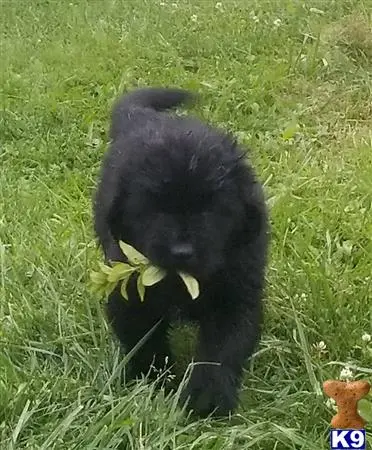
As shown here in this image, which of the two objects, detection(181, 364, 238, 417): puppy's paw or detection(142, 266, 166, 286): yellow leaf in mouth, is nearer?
detection(142, 266, 166, 286): yellow leaf in mouth

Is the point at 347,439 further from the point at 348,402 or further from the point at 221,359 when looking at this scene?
the point at 221,359

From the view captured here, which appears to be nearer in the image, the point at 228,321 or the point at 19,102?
the point at 228,321

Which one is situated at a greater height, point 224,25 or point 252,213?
point 252,213

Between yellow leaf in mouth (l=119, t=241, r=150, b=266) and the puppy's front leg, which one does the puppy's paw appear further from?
yellow leaf in mouth (l=119, t=241, r=150, b=266)

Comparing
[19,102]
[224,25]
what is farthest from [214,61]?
[19,102]

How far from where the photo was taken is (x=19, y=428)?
2.46 meters

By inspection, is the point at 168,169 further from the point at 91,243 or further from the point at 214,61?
the point at 214,61

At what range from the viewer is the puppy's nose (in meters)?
2.37

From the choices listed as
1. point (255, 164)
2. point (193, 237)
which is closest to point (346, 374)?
point (193, 237)

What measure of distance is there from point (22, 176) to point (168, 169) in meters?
2.19

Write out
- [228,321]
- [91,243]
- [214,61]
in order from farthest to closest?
[214,61]
[91,243]
[228,321]

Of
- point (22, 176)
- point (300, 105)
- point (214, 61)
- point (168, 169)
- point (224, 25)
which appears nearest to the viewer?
point (168, 169)

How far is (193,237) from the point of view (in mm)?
2393

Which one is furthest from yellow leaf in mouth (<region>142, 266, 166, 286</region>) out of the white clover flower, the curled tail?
the curled tail
